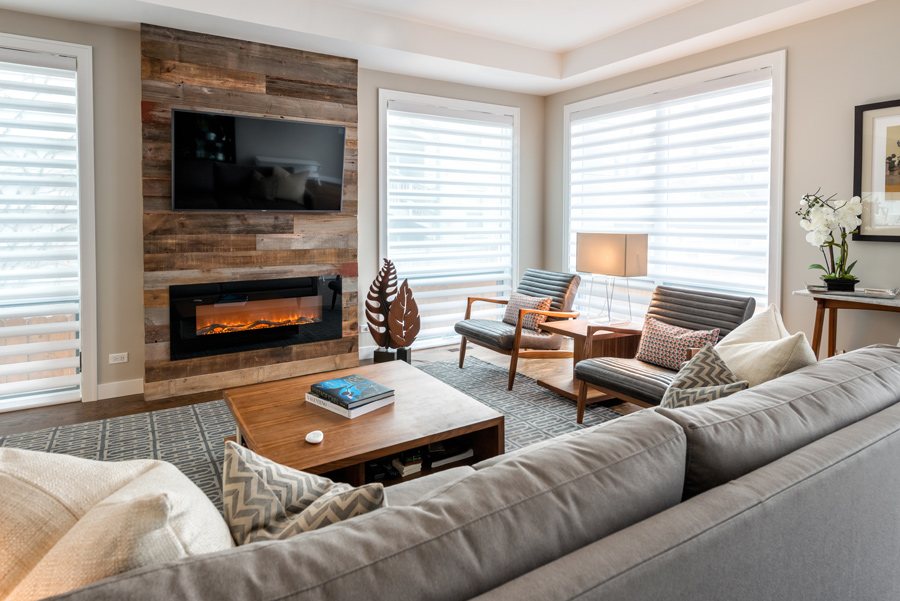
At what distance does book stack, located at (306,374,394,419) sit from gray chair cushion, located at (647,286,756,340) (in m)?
1.87

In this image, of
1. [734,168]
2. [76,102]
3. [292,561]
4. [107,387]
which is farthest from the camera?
[734,168]

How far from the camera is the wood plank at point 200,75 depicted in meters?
3.74

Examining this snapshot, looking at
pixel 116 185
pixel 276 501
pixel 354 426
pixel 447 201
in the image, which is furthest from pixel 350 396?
pixel 447 201

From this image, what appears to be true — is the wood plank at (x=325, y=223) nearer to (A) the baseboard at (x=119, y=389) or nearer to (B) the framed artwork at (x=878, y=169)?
(A) the baseboard at (x=119, y=389)

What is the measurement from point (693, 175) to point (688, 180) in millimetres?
59

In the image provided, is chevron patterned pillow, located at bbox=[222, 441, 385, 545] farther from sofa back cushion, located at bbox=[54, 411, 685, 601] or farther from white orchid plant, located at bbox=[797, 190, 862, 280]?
white orchid plant, located at bbox=[797, 190, 862, 280]

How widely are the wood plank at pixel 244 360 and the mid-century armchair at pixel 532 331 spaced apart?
1.08 metres

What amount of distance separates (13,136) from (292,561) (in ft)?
13.4

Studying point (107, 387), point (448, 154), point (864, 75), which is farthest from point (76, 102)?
point (864, 75)

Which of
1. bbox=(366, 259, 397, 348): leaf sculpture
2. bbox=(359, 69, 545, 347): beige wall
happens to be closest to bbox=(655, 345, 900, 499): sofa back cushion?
bbox=(366, 259, 397, 348): leaf sculpture

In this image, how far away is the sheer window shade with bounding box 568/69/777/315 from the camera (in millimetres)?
4078

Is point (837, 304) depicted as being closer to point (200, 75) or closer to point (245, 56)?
point (245, 56)

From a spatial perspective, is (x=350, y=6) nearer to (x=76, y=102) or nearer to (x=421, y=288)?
(x=76, y=102)

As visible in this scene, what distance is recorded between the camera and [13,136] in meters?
3.53
